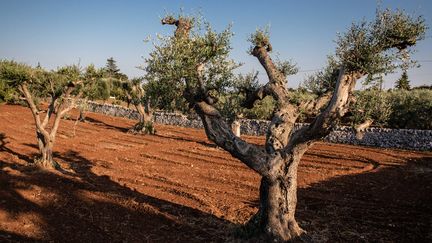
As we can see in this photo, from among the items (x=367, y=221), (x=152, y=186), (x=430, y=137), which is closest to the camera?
(x=367, y=221)

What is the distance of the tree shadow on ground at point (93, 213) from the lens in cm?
1195

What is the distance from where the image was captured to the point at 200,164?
25844 mm

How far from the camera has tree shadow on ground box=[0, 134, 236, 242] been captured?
11945 mm

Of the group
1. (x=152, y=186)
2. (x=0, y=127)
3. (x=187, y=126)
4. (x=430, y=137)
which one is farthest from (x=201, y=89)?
(x=187, y=126)

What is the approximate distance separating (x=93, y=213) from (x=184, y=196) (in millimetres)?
4756

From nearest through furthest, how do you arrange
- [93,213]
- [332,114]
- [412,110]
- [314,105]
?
[332,114] → [314,105] → [93,213] → [412,110]

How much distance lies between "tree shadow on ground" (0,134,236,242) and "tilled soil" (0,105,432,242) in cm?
3

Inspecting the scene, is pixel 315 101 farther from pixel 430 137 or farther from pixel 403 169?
pixel 430 137

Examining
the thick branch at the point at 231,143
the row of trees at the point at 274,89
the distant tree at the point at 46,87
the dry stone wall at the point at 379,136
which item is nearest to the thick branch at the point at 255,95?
the row of trees at the point at 274,89

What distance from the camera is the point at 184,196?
17219 mm

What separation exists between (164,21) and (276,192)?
8105 millimetres

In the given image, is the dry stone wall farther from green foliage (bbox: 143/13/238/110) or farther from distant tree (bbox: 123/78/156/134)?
green foliage (bbox: 143/13/238/110)

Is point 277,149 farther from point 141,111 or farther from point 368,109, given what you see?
point 141,111

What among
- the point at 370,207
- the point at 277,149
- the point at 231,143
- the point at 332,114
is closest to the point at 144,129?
the point at 370,207
